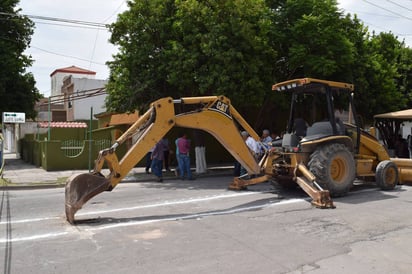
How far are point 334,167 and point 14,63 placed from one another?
1978cm

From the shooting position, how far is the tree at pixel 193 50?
14711mm

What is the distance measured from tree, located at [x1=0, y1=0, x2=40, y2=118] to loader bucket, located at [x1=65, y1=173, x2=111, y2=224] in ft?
59.3

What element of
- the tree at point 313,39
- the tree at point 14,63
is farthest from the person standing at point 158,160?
the tree at point 14,63

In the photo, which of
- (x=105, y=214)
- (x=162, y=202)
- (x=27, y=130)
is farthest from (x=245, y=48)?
(x=27, y=130)

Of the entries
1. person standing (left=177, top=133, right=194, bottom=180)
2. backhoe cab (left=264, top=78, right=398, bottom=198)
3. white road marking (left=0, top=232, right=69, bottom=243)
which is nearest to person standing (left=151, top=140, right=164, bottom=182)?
person standing (left=177, top=133, right=194, bottom=180)

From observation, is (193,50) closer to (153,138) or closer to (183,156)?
(183,156)

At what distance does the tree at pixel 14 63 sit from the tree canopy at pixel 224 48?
9.17 meters

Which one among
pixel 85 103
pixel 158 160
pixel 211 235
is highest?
pixel 85 103

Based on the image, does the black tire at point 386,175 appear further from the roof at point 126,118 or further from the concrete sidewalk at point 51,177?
the roof at point 126,118

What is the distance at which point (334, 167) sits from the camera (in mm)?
10469

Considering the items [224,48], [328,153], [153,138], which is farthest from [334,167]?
[224,48]

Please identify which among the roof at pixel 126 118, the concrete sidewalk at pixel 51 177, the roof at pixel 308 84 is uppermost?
the roof at pixel 126 118

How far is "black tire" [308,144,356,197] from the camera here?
10016mm

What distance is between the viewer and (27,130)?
123 feet
